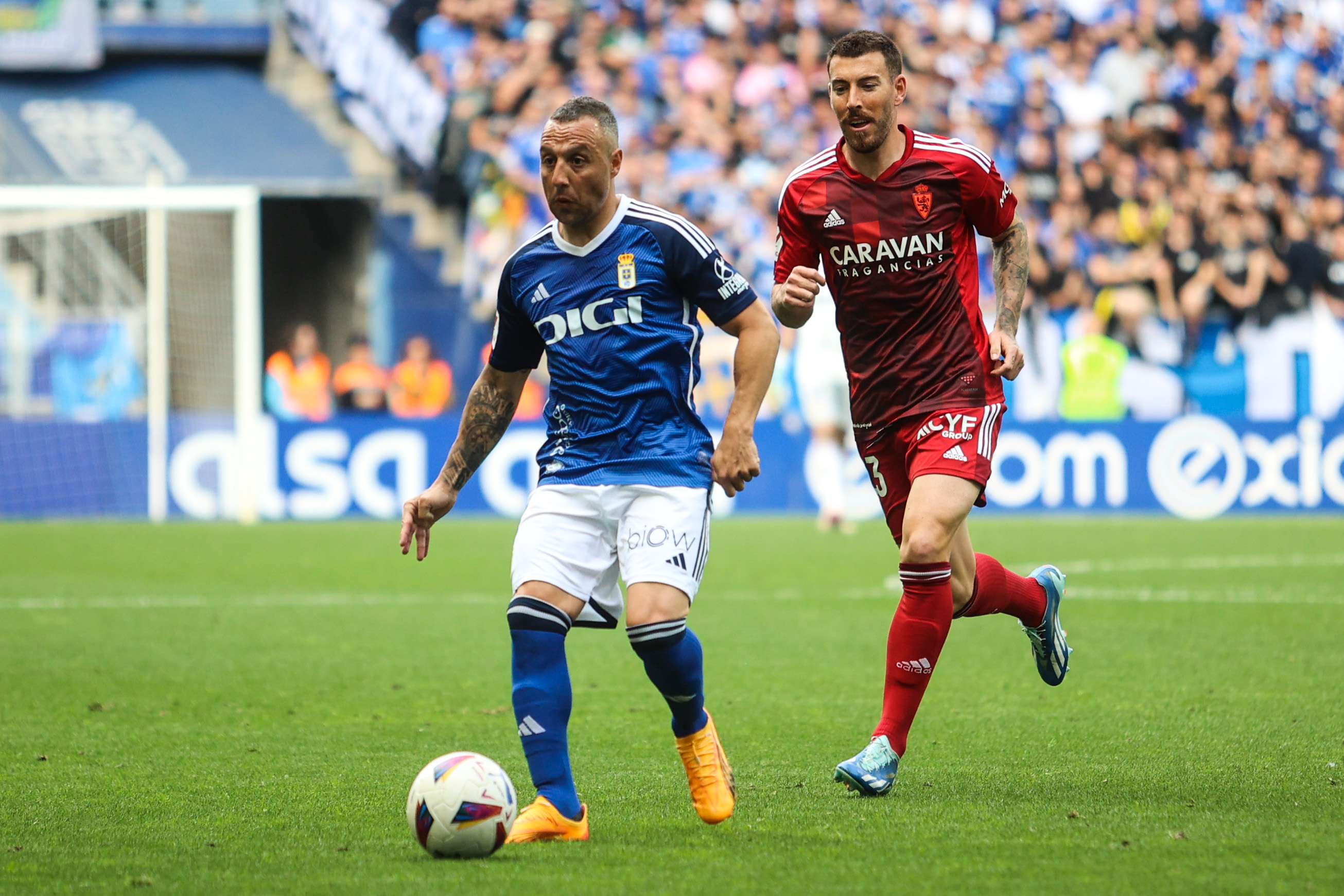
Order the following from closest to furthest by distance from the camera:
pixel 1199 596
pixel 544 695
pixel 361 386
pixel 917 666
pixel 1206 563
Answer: pixel 544 695, pixel 917 666, pixel 1199 596, pixel 1206 563, pixel 361 386

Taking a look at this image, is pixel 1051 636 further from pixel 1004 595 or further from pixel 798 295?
pixel 798 295

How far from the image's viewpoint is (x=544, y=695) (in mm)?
4242

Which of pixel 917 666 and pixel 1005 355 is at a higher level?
pixel 1005 355

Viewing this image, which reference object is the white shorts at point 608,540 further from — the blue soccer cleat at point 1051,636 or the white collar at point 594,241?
the blue soccer cleat at point 1051,636

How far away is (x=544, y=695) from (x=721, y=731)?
1.78 meters

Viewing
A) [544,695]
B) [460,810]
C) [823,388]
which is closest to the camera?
[460,810]

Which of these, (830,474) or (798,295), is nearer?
(798,295)

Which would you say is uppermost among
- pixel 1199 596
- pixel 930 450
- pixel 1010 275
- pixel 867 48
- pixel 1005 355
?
pixel 867 48

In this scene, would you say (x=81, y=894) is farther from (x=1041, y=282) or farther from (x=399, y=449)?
(x=1041, y=282)

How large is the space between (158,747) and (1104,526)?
11.8m

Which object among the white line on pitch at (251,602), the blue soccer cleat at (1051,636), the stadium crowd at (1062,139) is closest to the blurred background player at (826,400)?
the stadium crowd at (1062,139)

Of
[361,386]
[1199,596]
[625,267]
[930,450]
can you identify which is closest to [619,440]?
[625,267]

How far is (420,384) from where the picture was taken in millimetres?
18156

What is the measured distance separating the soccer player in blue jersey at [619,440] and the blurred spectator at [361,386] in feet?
45.4
